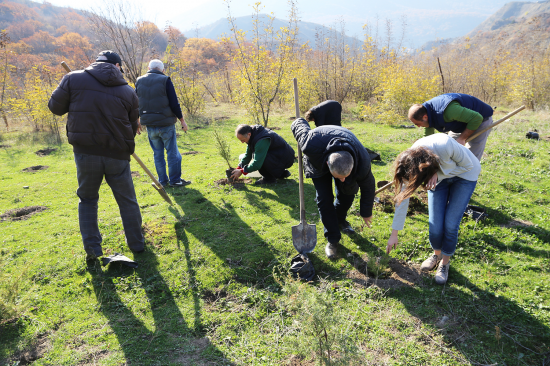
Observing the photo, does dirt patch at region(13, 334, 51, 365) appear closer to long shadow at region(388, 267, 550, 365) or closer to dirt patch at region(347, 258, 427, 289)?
dirt patch at region(347, 258, 427, 289)

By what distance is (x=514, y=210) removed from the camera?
13.5 feet

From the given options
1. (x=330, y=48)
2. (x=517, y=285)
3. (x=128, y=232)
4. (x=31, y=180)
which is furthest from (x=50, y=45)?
(x=517, y=285)

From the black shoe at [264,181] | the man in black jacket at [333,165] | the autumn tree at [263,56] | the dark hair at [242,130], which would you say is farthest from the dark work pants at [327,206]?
the autumn tree at [263,56]

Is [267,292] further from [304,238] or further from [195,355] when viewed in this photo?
[195,355]

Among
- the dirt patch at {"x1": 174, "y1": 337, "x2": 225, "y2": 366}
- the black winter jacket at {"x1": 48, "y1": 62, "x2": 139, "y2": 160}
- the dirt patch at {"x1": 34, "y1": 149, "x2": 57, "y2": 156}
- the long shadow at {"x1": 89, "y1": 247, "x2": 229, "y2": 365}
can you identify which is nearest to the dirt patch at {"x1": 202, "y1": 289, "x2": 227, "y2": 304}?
the long shadow at {"x1": 89, "y1": 247, "x2": 229, "y2": 365}

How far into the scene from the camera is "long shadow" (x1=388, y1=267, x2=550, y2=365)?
6.93ft

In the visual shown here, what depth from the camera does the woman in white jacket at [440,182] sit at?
7.57ft

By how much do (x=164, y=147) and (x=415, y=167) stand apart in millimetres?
4477

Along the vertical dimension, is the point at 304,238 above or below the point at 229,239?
above

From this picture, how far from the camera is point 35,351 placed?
226cm

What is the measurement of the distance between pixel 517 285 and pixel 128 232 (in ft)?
13.7

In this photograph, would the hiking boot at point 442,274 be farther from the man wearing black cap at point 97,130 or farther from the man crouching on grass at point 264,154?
the man wearing black cap at point 97,130

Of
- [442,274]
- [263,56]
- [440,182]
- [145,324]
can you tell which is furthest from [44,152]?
[442,274]

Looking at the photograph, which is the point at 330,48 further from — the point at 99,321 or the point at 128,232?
the point at 99,321
